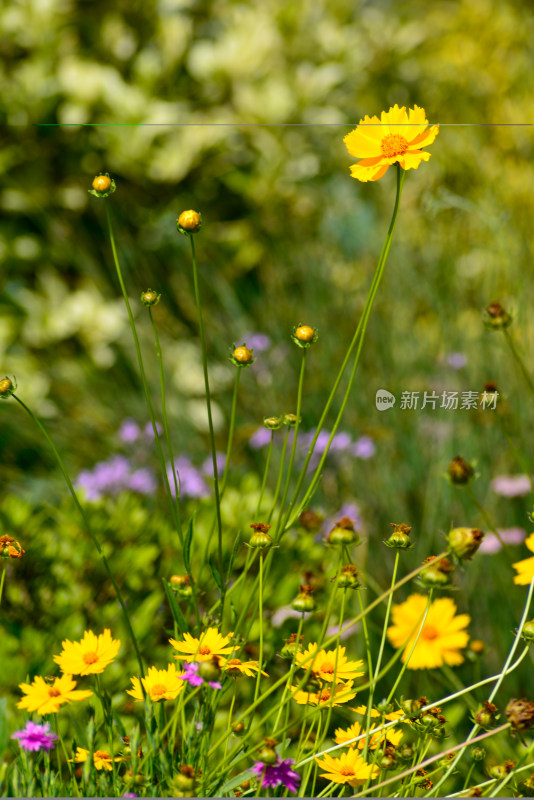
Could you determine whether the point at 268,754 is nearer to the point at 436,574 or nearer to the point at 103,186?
the point at 436,574

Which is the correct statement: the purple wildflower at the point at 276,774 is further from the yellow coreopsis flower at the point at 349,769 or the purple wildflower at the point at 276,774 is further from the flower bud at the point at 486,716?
the flower bud at the point at 486,716

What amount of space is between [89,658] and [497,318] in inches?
19.7

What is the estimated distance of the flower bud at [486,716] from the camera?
65 centimetres

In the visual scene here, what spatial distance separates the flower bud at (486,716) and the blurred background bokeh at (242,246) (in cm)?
84

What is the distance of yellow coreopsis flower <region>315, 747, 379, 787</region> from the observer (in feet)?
2.09

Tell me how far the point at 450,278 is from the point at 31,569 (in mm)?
1374

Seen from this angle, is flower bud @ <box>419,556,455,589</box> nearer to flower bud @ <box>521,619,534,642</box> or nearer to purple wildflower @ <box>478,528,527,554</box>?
flower bud @ <box>521,619,534,642</box>

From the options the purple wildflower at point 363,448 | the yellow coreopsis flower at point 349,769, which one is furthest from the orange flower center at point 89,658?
the purple wildflower at point 363,448

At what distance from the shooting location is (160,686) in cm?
67

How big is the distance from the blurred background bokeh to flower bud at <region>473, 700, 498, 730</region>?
0.84m

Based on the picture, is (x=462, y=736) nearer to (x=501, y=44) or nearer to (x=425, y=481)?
(x=425, y=481)

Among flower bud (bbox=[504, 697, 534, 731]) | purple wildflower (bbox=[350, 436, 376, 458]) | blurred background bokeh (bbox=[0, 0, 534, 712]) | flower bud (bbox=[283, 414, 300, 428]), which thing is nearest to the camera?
flower bud (bbox=[504, 697, 534, 731])

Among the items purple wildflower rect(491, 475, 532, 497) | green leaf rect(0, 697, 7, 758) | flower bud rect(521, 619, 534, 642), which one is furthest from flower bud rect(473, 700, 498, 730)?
purple wildflower rect(491, 475, 532, 497)

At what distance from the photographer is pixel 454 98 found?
3.82 meters
